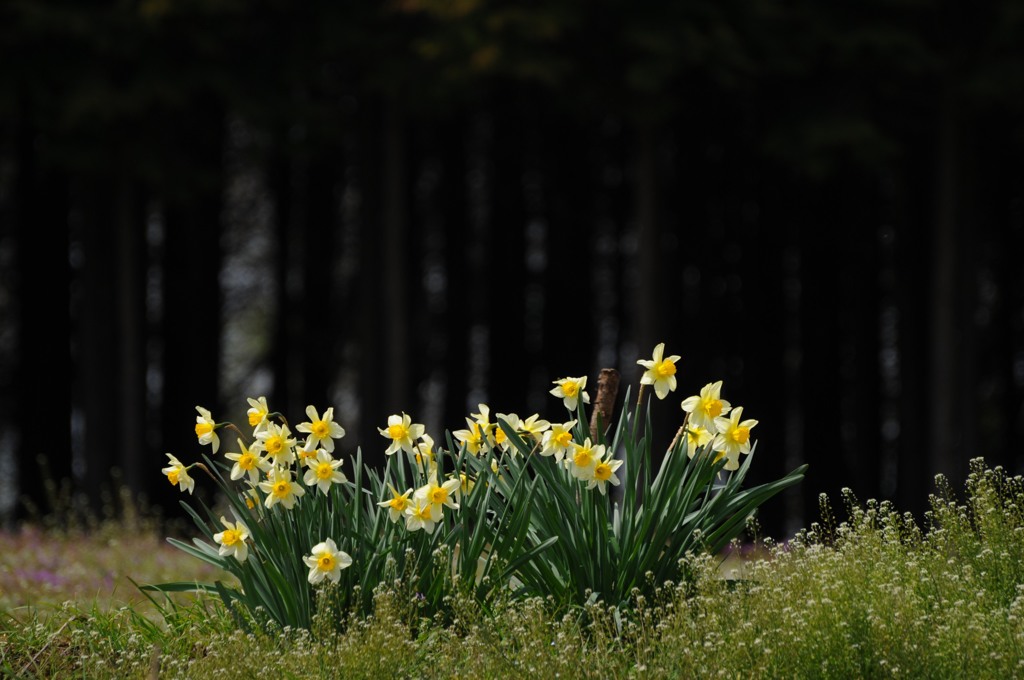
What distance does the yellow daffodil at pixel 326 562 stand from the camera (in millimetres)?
4207

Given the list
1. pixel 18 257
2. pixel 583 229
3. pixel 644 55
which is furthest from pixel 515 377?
pixel 18 257

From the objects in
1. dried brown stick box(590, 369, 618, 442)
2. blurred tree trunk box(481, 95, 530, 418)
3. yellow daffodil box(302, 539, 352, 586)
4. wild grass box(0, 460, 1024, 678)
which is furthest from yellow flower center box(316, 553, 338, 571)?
blurred tree trunk box(481, 95, 530, 418)

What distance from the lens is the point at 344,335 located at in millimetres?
17906

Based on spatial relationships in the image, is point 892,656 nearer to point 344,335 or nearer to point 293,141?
point 293,141

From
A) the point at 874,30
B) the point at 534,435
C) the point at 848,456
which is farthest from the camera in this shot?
the point at 848,456

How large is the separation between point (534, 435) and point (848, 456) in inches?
520

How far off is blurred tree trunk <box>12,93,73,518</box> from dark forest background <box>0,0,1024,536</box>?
0.12ft

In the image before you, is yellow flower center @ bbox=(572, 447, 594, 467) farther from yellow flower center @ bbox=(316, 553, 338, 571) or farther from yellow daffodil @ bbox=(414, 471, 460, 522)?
yellow flower center @ bbox=(316, 553, 338, 571)

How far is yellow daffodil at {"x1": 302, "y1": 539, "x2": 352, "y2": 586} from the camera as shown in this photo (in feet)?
13.8

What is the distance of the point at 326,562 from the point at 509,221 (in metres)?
13.8

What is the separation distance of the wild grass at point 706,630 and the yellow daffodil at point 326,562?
18cm

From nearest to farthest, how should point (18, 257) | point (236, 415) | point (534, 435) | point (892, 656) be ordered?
point (892, 656) → point (534, 435) → point (18, 257) → point (236, 415)

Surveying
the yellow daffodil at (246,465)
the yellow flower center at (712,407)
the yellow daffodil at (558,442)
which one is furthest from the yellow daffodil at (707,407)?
the yellow daffodil at (246,465)

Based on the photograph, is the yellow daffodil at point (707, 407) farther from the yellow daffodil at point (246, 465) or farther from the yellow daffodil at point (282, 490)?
the yellow daffodil at point (246, 465)
